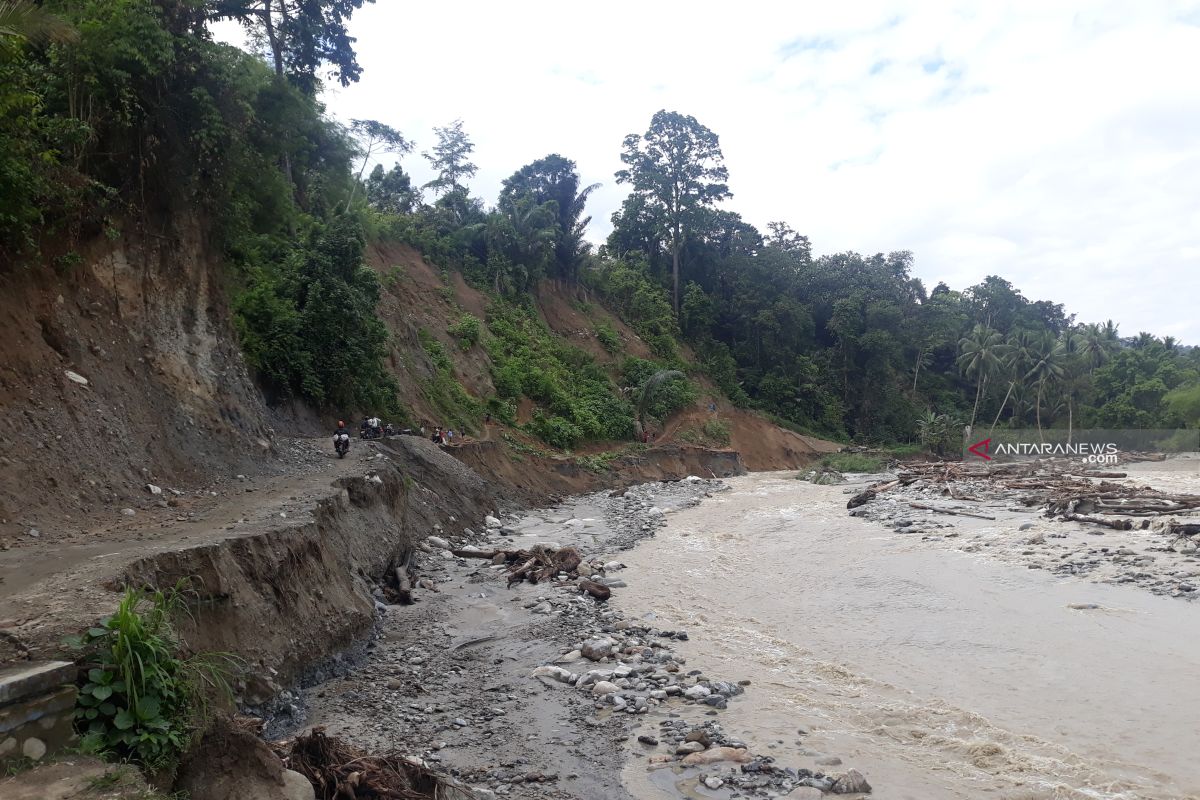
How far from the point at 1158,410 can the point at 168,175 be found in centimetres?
6787

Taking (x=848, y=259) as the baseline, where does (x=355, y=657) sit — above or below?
below

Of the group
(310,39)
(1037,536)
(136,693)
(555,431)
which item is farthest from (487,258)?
(136,693)

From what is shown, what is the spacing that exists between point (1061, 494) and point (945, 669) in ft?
62.5

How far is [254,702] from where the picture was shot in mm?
7270

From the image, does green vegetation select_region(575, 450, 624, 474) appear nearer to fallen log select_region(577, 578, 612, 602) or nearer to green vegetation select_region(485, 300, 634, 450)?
green vegetation select_region(485, 300, 634, 450)

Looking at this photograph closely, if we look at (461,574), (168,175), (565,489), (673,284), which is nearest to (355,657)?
(461,574)

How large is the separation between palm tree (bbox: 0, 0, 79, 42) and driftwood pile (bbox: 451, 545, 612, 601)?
423 inches

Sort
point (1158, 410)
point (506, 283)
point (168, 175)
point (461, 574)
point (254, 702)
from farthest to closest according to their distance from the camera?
point (1158, 410) < point (506, 283) < point (461, 574) < point (168, 175) < point (254, 702)

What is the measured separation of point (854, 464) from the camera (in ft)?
149

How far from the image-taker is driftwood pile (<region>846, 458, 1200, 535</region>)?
765 inches

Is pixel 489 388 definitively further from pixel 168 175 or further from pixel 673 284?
pixel 673 284

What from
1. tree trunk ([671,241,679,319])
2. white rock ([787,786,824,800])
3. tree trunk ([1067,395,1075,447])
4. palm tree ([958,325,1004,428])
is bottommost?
white rock ([787,786,824,800])

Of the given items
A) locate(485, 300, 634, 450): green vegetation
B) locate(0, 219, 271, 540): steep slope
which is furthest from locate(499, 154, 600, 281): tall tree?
locate(0, 219, 271, 540): steep slope

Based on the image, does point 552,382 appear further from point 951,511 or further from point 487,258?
point 951,511
